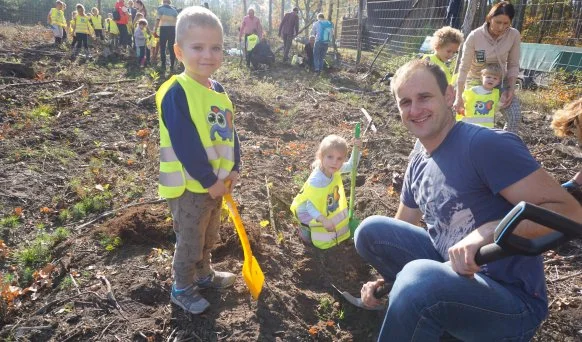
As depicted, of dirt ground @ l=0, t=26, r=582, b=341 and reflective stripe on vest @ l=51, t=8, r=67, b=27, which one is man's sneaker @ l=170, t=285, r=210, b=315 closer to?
dirt ground @ l=0, t=26, r=582, b=341

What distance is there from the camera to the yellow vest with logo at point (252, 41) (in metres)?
14.5

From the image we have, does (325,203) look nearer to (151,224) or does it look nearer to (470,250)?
(151,224)

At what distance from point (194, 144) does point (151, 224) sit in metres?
1.53

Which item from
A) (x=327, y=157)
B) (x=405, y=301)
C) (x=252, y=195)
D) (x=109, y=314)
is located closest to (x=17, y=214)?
(x=109, y=314)

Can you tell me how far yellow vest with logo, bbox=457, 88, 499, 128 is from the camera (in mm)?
4766

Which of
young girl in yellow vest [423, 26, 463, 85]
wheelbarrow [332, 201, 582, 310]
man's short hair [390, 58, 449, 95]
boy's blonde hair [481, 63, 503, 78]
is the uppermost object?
young girl in yellow vest [423, 26, 463, 85]

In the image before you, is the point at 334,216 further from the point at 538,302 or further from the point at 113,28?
the point at 113,28

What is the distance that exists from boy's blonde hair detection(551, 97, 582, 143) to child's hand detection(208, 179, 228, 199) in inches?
98.4

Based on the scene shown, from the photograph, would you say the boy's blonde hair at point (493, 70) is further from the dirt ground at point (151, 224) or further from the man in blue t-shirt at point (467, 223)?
the man in blue t-shirt at point (467, 223)

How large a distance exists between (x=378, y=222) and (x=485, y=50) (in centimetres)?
333

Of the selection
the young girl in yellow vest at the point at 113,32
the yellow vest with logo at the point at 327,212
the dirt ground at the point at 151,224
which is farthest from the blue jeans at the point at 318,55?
the yellow vest with logo at the point at 327,212

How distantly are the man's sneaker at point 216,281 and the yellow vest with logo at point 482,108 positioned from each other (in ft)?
11.6

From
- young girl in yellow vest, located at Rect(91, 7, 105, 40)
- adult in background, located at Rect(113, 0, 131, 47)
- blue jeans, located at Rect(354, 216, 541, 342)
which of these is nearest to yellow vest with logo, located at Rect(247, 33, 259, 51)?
adult in background, located at Rect(113, 0, 131, 47)

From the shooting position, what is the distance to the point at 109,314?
8.59ft
